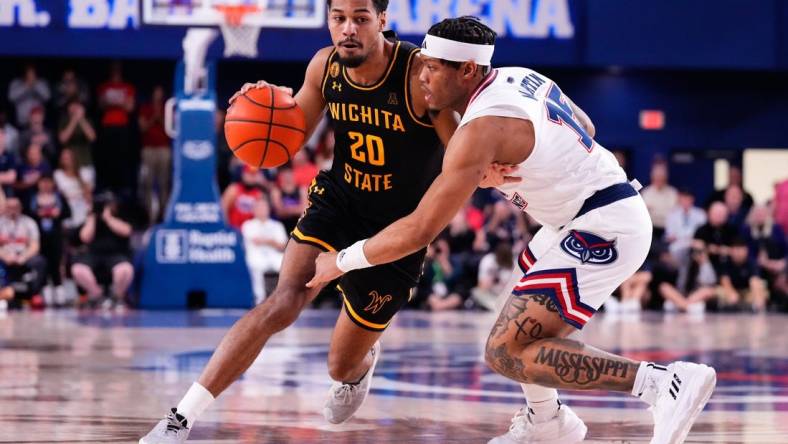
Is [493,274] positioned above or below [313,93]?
below

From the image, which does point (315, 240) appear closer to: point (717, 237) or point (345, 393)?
point (345, 393)

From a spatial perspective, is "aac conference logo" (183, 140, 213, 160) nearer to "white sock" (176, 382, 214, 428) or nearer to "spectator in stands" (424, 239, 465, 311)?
"spectator in stands" (424, 239, 465, 311)

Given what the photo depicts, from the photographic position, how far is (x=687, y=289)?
53.3 feet

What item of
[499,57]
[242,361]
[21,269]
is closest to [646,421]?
[242,361]

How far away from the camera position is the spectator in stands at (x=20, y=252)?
14.5 metres

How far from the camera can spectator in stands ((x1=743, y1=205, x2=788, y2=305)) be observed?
16.2 m

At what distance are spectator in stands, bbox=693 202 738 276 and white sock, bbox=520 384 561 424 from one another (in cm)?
1070

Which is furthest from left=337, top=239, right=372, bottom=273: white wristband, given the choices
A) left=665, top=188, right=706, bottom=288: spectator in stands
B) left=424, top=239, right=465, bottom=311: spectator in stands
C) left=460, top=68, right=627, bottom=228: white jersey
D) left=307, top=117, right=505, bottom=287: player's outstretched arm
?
left=665, top=188, right=706, bottom=288: spectator in stands

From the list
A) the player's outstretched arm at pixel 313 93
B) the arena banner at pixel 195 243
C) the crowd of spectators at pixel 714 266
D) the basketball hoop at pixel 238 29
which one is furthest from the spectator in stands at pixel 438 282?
the player's outstretched arm at pixel 313 93

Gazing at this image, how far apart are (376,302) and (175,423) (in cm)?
129

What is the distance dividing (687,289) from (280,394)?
9.73 m

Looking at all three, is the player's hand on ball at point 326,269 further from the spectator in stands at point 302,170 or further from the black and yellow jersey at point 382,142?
the spectator in stands at point 302,170

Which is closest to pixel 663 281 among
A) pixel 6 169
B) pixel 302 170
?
pixel 302 170

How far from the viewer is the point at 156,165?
1712cm
